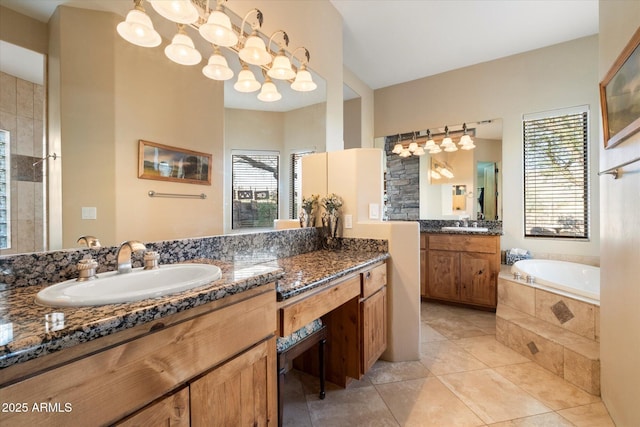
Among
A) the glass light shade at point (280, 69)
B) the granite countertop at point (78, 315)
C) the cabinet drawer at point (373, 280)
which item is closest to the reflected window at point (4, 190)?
the granite countertop at point (78, 315)

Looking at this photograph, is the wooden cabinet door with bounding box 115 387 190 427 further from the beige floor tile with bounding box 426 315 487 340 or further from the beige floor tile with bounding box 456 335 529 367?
the beige floor tile with bounding box 426 315 487 340

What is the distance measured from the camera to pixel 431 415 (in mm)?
1588

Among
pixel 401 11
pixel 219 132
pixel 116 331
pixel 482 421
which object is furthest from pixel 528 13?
pixel 116 331

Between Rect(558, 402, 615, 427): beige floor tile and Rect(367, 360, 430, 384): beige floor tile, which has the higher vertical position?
Rect(367, 360, 430, 384): beige floor tile

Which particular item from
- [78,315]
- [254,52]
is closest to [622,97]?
[254,52]

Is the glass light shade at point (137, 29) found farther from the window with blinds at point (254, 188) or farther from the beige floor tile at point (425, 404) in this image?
the beige floor tile at point (425, 404)

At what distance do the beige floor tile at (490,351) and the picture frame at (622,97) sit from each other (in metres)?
1.67

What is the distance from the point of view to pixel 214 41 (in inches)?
55.8

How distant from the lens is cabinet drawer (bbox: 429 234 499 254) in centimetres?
314

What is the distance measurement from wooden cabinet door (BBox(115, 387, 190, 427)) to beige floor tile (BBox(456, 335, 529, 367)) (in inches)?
87.5

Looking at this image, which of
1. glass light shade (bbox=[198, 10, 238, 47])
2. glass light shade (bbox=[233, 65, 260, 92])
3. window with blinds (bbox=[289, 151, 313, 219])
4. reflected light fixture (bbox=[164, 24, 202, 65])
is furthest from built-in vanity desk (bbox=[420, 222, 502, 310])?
reflected light fixture (bbox=[164, 24, 202, 65])

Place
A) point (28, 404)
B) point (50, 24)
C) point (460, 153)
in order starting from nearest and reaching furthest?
1. point (28, 404)
2. point (50, 24)
3. point (460, 153)

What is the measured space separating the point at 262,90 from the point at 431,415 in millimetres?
2210

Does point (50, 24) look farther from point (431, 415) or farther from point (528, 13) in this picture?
point (528, 13)
